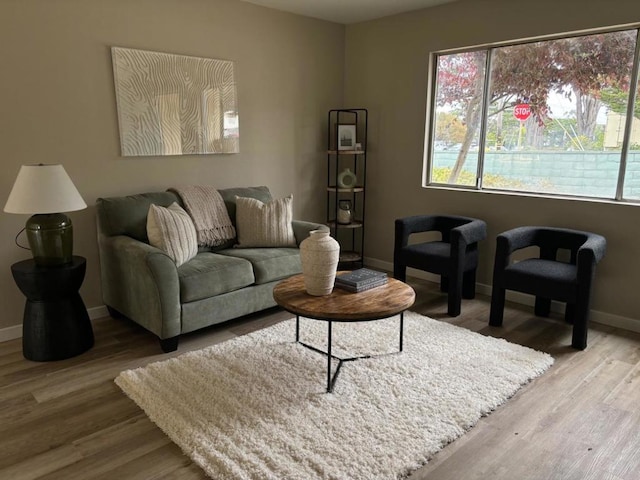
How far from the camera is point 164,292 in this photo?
291 cm

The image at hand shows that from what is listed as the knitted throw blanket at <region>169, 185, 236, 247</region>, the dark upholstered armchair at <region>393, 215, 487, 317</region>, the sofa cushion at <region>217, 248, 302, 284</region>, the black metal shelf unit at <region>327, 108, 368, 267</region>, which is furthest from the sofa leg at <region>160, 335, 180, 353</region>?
the black metal shelf unit at <region>327, 108, 368, 267</region>

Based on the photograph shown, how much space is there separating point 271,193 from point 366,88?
4.80ft

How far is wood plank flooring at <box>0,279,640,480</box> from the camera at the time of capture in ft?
6.55

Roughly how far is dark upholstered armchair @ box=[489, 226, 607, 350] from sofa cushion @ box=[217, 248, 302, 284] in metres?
1.48

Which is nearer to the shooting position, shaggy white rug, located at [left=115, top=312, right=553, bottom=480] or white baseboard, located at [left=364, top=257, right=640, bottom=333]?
shaggy white rug, located at [left=115, top=312, right=553, bottom=480]

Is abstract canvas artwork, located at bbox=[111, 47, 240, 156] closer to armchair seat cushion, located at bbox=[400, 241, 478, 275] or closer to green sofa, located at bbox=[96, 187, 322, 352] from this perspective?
green sofa, located at bbox=[96, 187, 322, 352]

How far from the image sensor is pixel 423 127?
178 inches

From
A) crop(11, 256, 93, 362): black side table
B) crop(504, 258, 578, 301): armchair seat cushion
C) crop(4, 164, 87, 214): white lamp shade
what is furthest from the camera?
crop(504, 258, 578, 301): armchair seat cushion

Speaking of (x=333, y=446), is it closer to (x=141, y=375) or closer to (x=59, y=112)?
(x=141, y=375)

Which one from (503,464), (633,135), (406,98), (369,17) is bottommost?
(503,464)

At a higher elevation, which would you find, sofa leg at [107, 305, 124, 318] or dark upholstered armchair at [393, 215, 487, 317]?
dark upholstered armchair at [393, 215, 487, 317]

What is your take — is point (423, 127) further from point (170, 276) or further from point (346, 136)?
point (170, 276)

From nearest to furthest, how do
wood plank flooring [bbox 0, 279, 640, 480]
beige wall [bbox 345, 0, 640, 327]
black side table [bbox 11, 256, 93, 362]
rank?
wood plank flooring [bbox 0, 279, 640, 480], black side table [bbox 11, 256, 93, 362], beige wall [bbox 345, 0, 640, 327]

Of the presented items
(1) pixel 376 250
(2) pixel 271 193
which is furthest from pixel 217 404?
(1) pixel 376 250
